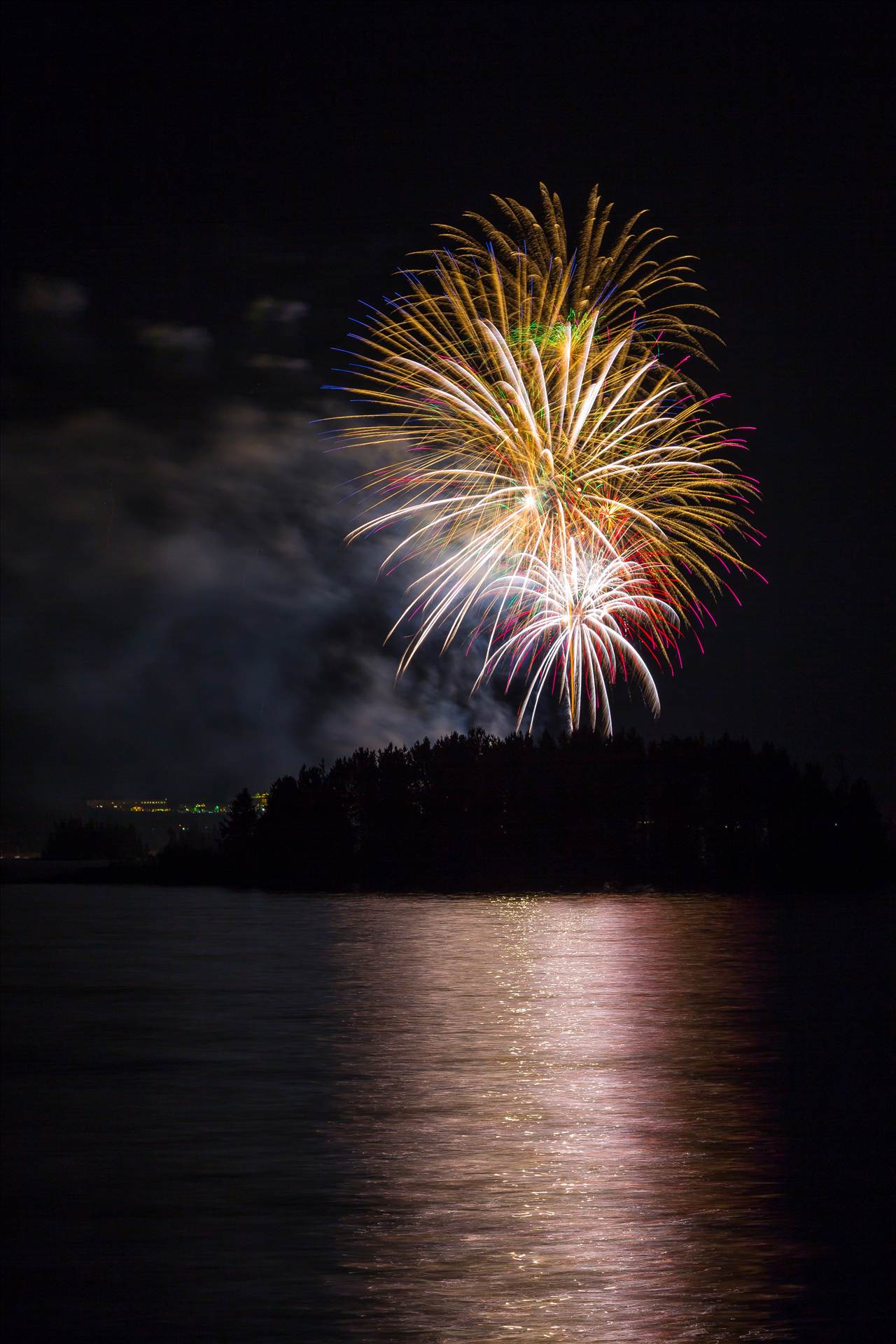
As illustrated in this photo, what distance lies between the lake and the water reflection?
38 millimetres

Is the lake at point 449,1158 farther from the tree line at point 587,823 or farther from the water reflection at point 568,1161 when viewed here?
the tree line at point 587,823

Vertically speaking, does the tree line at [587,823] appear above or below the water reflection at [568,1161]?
above

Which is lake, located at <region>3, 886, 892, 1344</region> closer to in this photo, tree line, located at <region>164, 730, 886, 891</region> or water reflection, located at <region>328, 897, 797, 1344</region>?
water reflection, located at <region>328, 897, 797, 1344</region>

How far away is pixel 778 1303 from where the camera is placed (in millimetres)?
8680

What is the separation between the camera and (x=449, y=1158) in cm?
1287

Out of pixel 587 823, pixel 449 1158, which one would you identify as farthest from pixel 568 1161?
pixel 587 823

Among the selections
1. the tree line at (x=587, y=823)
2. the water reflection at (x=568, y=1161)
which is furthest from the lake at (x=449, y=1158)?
the tree line at (x=587, y=823)

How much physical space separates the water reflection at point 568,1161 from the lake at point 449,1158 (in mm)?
38

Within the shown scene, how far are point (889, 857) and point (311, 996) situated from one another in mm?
81327

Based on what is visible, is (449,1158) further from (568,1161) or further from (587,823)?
(587,823)

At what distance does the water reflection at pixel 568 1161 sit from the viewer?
8734 mm

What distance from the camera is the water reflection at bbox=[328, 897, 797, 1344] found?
8734 millimetres

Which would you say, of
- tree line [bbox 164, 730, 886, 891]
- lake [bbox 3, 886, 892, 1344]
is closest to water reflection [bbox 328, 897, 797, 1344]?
lake [bbox 3, 886, 892, 1344]

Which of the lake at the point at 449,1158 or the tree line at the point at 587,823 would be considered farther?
the tree line at the point at 587,823
